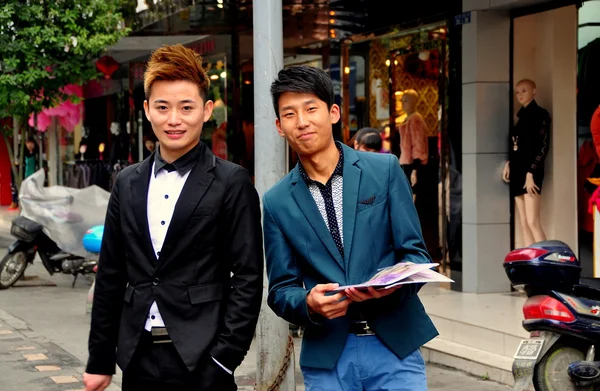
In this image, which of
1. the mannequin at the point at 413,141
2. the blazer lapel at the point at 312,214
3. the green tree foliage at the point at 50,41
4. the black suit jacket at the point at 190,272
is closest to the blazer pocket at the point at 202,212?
the black suit jacket at the point at 190,272

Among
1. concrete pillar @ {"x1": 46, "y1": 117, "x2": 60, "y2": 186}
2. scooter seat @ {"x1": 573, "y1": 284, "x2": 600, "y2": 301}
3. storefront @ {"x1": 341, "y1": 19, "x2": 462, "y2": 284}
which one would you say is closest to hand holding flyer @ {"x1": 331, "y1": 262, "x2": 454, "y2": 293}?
scooter seat @ {"x1": 573, "y1": 284, "x2": 600, "y2": 301}

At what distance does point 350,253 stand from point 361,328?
0.26m

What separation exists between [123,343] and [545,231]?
8.21 meters

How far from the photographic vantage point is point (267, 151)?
6.96m

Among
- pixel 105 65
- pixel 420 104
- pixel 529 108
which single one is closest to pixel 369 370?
pixel 529 108

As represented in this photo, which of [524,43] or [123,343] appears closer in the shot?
[123,343]

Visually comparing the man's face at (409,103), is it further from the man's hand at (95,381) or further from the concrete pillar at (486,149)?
the man's hand at (95,381)

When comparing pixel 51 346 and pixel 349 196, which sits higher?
pixel 349 196

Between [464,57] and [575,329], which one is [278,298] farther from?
[464,57]

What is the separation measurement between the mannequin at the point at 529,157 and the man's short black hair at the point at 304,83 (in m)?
7.65

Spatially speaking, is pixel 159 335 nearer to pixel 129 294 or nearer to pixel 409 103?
pixel 129 294

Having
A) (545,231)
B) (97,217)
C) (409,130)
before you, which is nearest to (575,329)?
(545,231)

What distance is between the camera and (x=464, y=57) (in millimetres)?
11570

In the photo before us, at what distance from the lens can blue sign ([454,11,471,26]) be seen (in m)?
11.4
